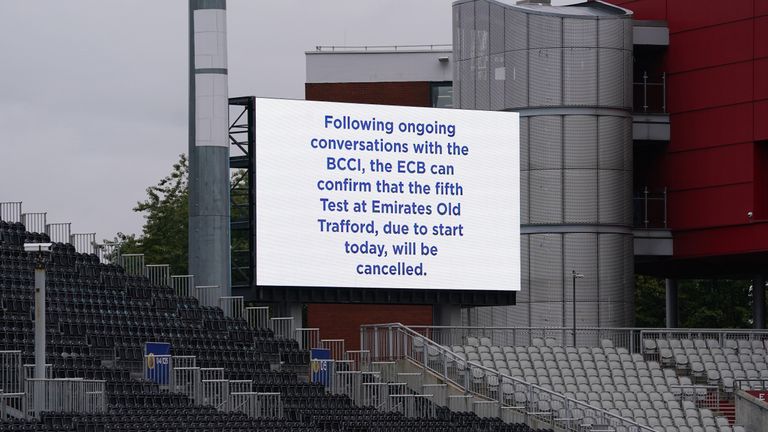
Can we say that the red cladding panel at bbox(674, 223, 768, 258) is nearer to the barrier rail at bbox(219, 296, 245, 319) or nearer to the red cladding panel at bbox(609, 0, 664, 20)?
the red cladding panel at bbox(609, 0, 664, 20)

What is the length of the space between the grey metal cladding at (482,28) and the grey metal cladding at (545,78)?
1733 mm

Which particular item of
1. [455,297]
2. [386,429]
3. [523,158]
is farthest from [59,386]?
[523,158]

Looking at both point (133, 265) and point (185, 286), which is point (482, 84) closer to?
point (185, 286)

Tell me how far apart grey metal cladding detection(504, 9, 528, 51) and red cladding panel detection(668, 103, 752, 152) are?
212 inches

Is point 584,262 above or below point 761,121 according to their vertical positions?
below

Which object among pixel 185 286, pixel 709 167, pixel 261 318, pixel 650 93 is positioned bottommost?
pixel 261 318

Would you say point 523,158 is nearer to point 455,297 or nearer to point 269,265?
point 455,297

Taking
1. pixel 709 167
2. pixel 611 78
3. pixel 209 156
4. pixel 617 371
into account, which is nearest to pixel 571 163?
pixel 611 78

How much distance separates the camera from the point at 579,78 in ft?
184

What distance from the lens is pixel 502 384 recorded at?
46.5 meters

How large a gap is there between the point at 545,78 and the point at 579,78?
3.36 ft

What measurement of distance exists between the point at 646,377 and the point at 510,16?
42.2 ft

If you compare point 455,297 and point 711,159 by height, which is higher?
point 711,159

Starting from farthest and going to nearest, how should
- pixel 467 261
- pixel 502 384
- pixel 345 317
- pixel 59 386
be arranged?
pixel 345 317 → pixel 467 261 → pixel 502 384 → pixel 59 386
